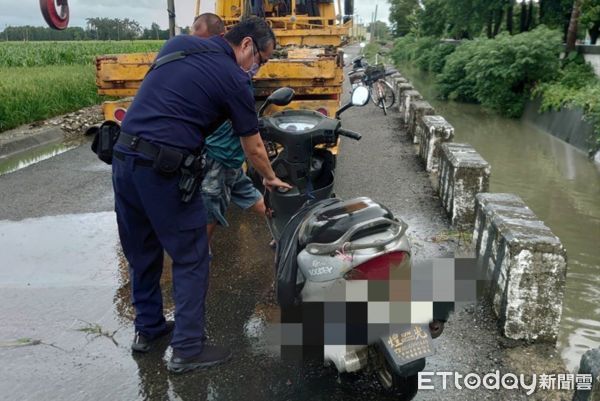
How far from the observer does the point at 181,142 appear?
271 centimetres

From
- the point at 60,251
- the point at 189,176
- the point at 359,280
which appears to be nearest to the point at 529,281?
the point at 359,280

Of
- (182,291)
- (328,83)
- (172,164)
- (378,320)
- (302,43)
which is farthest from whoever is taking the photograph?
(302,43)

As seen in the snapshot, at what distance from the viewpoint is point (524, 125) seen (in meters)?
15.2

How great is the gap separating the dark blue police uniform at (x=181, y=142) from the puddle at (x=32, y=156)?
6108mm

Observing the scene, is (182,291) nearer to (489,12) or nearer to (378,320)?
(378,320)

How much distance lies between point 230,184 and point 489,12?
25.4 metres

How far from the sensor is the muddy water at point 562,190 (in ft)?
14.3

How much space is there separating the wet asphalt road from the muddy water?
1147mm

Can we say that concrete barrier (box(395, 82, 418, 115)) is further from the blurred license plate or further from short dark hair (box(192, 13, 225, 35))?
the blurred license plate

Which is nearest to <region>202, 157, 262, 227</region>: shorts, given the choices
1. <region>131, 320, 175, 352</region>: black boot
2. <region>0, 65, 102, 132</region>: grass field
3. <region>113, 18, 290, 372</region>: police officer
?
<region>113, 18, 290, 372</region>: police officer

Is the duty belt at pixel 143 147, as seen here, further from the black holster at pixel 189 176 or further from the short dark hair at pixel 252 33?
the short dark hair at pixel 252 33

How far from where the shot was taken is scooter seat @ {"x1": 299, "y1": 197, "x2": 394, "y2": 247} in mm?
2479

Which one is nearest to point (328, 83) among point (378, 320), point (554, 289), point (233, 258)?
point (233, 258)

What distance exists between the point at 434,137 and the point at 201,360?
5163 millimetres
